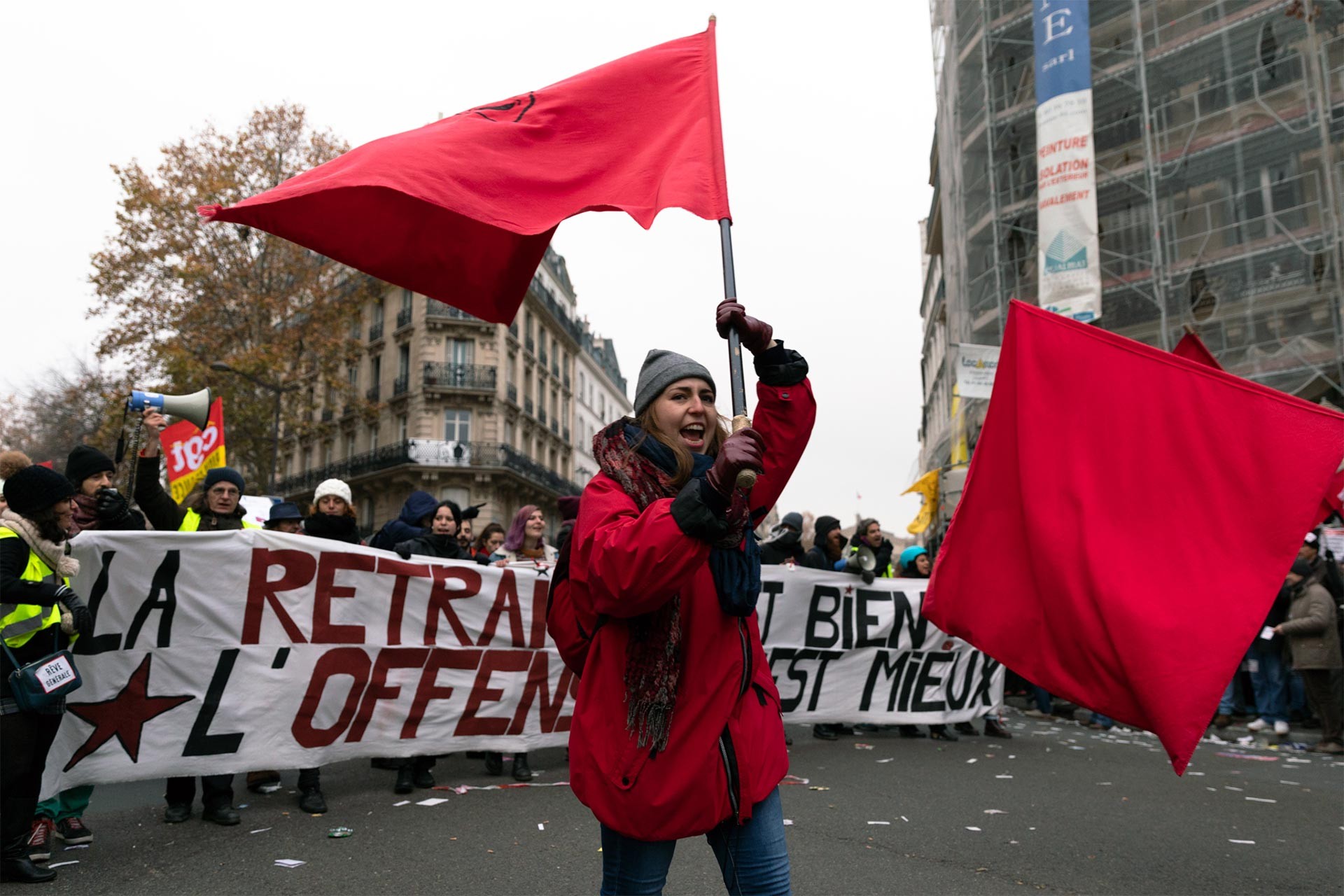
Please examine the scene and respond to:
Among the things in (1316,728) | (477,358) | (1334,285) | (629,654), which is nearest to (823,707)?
(1316,728)

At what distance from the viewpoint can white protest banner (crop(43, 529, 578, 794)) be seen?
507 cm

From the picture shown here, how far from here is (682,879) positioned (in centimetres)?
422

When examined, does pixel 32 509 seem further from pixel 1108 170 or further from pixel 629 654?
pixel 1108 170

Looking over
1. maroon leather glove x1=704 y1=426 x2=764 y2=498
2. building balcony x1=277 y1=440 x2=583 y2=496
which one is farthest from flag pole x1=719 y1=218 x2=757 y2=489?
building balcony x1=277 y1=440 x2=583 y2=496

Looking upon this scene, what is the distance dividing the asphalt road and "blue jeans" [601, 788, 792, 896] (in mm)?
1950

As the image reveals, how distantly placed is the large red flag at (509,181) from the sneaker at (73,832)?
311 cm

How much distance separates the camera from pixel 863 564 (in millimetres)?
8633

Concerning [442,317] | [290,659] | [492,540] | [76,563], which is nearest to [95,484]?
[76,563]

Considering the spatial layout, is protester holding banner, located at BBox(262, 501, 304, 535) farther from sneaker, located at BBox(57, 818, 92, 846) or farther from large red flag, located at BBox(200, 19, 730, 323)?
large red flag, located at BBox(200, 19, 730, 323)

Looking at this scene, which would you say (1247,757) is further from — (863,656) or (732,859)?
(732,859)

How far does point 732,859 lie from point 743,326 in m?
1.24

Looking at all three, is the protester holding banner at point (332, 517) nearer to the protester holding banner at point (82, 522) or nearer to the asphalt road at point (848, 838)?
the protester holding banner at point (82, 522)

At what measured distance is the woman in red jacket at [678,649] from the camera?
2.02m

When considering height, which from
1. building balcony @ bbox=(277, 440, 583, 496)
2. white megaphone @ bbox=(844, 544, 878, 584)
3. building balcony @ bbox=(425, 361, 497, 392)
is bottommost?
white megaphone @ bbox=(844, 544, 878, 584)
